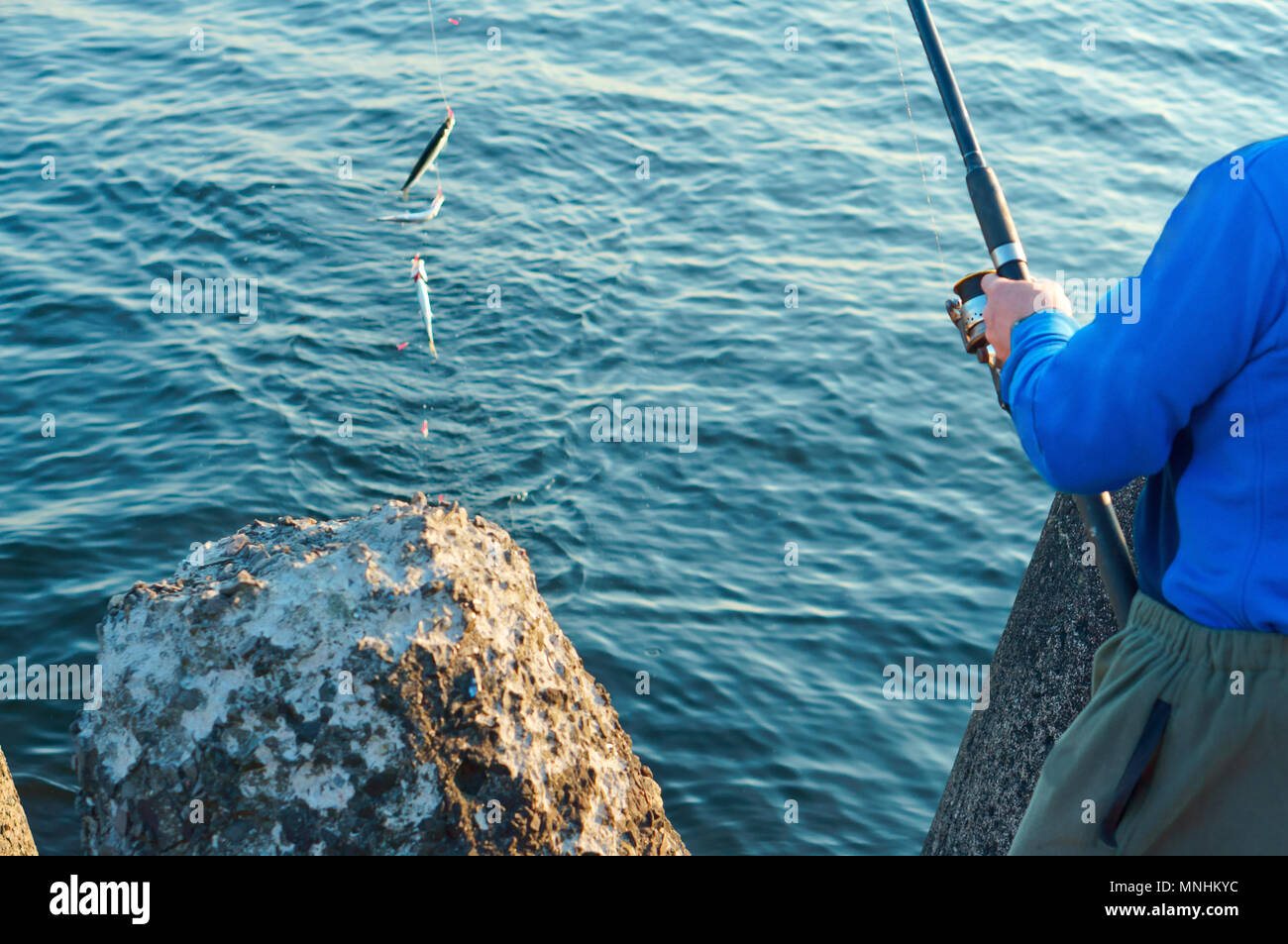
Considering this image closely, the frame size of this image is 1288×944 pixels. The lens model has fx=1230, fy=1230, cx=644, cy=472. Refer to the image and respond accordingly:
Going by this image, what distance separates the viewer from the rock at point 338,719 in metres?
2.52

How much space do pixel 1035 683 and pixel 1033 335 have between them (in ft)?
4.76

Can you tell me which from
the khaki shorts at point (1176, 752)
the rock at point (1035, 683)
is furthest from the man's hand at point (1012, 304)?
the rock at point (1035, 683)

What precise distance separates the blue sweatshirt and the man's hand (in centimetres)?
26

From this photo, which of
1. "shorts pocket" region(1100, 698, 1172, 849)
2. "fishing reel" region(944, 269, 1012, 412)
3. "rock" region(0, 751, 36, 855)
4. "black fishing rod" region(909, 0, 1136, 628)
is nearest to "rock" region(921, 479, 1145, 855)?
"black fishing rod" region(909, 0, 1136, 628)

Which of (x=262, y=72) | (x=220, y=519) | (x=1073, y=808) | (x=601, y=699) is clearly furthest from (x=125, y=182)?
(x=1073, y=808)

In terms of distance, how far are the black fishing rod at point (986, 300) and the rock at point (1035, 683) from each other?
413 millimetres

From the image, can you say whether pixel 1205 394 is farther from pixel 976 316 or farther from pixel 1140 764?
pixel 976 316

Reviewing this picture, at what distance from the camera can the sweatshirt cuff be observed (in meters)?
2.36

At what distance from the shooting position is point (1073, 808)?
2.27m

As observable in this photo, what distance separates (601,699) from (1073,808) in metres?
1.26

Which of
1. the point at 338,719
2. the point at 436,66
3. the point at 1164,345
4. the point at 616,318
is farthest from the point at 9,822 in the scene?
the point at 436,66

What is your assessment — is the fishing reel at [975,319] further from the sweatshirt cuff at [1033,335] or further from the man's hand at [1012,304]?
the sweatshirt cuff at [1033,335]

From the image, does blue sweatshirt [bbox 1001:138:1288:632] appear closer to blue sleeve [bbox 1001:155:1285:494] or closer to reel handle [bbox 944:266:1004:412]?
blue sleeve [bbox 1001:155:1285:494]

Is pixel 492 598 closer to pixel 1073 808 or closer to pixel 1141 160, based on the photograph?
pixel 1073 808
